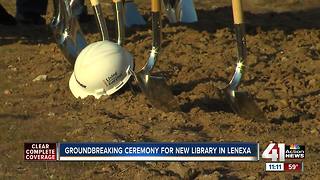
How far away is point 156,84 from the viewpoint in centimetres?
531

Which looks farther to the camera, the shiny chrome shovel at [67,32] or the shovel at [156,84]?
the shiny chrome shovel at [67,32]

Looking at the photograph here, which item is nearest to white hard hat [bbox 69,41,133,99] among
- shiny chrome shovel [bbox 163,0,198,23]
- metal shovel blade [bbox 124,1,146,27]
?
metal shovel blade [bbox 124,1,146,27]

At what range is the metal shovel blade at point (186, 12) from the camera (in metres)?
8.62

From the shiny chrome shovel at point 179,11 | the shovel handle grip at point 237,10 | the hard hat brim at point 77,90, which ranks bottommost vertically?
the hard hat brim at point 77,90

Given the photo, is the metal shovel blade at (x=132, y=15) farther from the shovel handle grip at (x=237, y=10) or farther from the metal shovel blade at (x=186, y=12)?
the shovel handle grip at (x=237, y=10)

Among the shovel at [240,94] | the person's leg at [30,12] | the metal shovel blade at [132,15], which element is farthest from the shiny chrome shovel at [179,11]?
the shovel at [240,94]

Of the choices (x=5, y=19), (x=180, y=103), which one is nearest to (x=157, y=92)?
(x=180, y=103)

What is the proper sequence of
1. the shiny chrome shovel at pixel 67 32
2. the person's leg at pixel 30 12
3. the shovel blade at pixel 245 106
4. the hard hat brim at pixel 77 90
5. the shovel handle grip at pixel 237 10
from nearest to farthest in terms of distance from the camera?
1. the shovel blade at pixel 245 106
2. the shovel handle grip at pixel 237 10
3. the hard hat brim at pixel 77 90
4. the shiny chrome shovel at pixel 67 32
5. the person's leg at pixel 30 12

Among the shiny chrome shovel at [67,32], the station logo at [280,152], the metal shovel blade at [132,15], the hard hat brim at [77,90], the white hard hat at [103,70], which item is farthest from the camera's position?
the metal shovel blade at [132,15]

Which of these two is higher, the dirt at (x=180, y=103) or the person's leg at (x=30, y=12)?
the person's leg at (x=30, y=12)

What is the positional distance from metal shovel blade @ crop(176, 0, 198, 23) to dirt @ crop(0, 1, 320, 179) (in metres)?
0.72

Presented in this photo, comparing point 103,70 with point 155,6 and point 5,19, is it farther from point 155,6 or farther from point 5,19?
point 5,19

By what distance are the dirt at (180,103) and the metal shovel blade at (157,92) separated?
8 cm

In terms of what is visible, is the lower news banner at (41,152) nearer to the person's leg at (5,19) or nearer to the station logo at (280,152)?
the station logo at (280,152)
